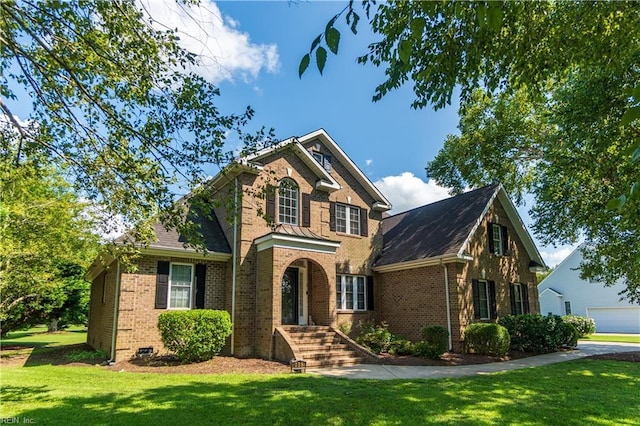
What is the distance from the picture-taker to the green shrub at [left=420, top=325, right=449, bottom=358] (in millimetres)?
13164

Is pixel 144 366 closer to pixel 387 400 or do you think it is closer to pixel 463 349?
pixel 387 400

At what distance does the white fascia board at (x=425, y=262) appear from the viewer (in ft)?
48.8

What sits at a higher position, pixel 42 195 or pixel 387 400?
pixel 42 195

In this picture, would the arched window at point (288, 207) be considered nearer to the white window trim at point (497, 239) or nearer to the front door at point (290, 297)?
the front door at point (290, 297)

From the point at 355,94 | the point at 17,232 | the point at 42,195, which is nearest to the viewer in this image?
the point at 355,94

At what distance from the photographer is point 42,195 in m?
18.2

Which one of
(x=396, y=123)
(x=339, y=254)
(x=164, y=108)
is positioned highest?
(x=396, y=123)

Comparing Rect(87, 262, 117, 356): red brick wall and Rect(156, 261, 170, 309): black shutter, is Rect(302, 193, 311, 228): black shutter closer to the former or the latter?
Rect(156, 261, 170, 309): black shutter

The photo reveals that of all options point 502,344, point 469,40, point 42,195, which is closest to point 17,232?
point 42,195

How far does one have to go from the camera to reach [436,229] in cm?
1786

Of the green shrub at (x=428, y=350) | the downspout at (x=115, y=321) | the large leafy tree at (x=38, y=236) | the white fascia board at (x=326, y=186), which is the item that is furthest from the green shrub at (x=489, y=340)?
the large leafy tree at (x=38, y=236)

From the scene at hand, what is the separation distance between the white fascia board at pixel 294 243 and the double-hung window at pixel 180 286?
258cm

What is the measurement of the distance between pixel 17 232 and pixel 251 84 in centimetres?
1417

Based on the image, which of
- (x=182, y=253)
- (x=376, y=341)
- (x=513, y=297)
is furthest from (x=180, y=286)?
(x=513, y=297)
